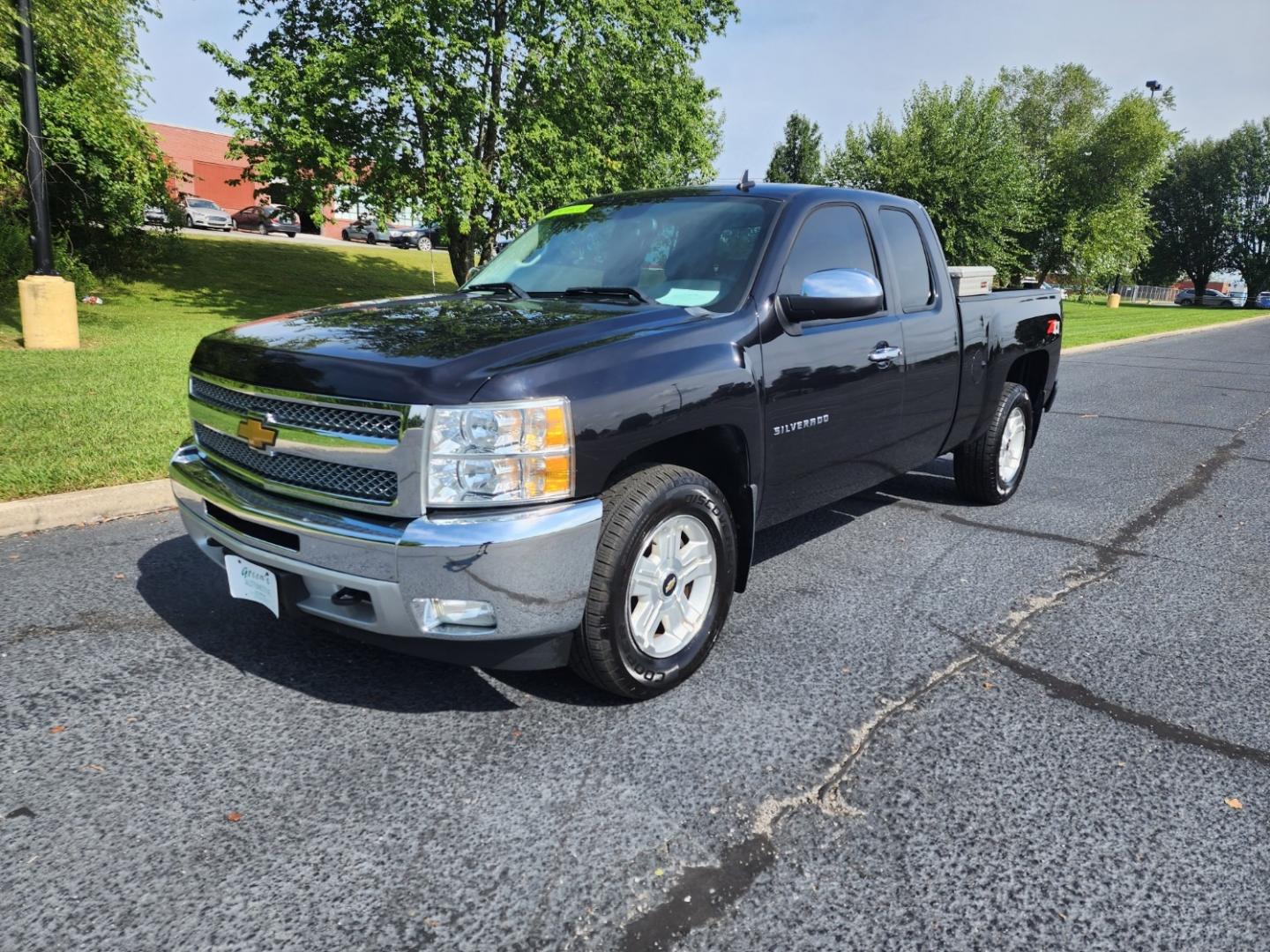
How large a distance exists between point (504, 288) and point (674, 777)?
7.87 ft

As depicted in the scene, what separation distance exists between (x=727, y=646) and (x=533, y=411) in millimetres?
1533

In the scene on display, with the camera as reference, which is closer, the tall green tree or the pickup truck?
the pickup truck

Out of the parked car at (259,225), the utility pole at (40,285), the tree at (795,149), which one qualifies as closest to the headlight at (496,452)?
the utility pole at (40,285)

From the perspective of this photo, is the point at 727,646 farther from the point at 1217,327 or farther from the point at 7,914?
the point at 1217,327

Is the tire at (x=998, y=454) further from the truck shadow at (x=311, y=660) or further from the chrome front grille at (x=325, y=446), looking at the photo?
the chrome front grille at (x=325, y=446)

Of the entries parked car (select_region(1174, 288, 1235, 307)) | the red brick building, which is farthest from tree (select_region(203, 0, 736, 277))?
parked car (select_region(1174, 288, 1235, 307))

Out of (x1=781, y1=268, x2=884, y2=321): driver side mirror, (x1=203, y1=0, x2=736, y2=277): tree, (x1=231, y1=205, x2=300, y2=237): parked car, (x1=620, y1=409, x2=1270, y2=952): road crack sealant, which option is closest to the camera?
(x1=620, y1=409, x2=1270, y2=952): road crack sealant

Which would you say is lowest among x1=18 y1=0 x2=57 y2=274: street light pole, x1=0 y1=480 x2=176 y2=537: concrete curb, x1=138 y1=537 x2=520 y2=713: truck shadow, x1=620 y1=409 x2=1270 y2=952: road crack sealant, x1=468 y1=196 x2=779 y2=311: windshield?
x1=620 y1=409 x2=1270 y2=952: road crack sealant

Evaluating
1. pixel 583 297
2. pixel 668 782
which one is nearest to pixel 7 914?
pixel 668 782

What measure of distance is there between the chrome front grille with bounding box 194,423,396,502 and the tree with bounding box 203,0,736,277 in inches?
616

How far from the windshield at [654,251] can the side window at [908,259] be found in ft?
3.17

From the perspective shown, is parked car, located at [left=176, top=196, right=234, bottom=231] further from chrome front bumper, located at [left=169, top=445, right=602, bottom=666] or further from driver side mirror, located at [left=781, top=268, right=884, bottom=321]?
chrome front bumper, located at [left=169, top=445, right=602, bottom=666]

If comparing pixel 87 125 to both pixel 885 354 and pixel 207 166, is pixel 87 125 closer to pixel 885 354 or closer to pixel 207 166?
pixel 885 354

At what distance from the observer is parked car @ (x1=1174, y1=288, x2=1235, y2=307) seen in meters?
73.1
